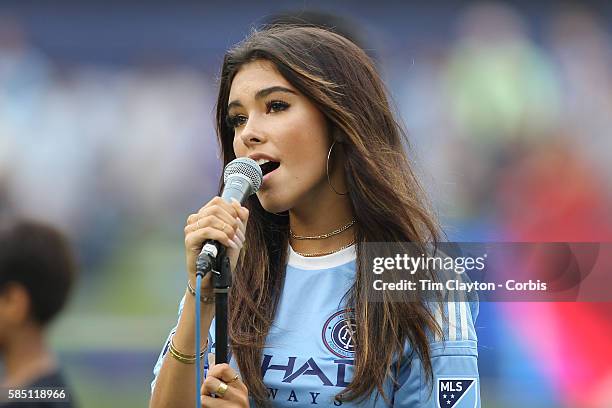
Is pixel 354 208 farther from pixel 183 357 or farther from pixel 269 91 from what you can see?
pixel 183 357

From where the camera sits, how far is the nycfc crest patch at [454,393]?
149cm

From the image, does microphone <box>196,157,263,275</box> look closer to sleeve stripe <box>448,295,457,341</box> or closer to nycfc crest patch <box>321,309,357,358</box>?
nycfc crest patch <box>321,309,357,358</box>

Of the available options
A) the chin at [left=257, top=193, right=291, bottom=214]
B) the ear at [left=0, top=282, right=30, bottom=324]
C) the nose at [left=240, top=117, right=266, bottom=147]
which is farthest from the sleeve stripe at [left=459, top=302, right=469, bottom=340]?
the ear at [left=0, top=282, right=30, bottom=324]

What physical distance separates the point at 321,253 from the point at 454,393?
1.21ft

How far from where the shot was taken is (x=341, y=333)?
5.09 ft

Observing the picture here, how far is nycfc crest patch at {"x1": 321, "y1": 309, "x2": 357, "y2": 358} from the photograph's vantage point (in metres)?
1.53

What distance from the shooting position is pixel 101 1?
3.89 meters

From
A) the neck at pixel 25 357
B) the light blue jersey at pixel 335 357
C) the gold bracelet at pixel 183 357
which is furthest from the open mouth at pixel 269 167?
the neck at pixel 25 357

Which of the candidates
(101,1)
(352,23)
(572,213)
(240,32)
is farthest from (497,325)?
(101,1)

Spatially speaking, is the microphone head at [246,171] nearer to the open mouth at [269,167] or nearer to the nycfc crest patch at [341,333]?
the open mouth at [269,167]

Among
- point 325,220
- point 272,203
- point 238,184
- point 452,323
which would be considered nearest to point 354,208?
point 325,220

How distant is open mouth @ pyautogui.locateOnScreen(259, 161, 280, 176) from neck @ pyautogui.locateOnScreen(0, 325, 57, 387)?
1.34 m

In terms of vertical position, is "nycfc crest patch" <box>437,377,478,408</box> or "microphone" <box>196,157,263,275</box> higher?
"microphone" <box>196,157,263,275</box>

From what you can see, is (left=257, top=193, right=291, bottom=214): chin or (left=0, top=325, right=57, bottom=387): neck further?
(left=0, top=325, right=57, bottom=387): neck
